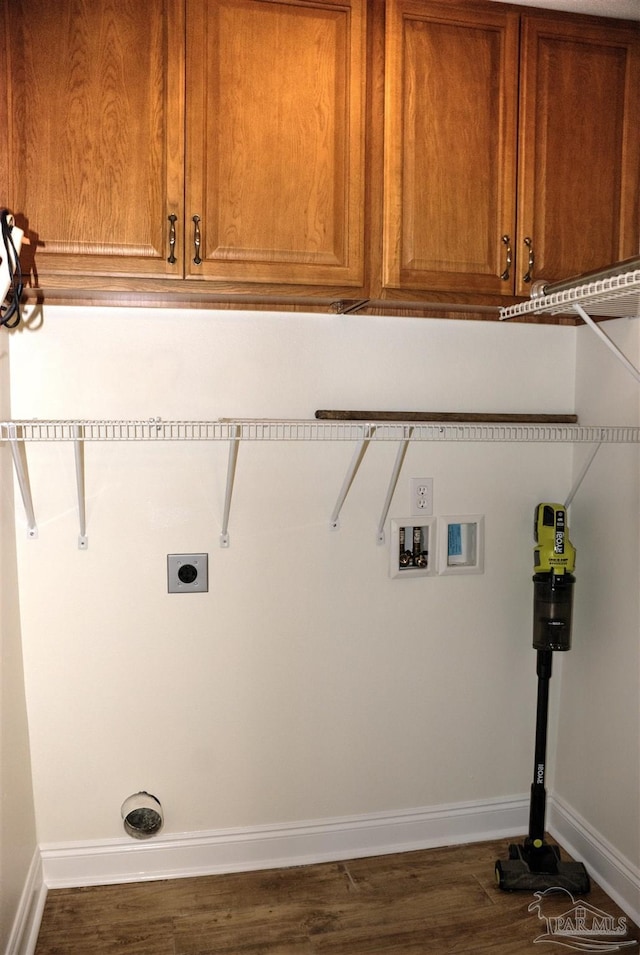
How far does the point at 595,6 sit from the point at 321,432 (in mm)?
1277

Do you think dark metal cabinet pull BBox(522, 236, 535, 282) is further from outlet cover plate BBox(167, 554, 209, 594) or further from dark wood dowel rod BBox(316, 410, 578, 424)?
outlet cover plate BBox(167, 554, 209, 594)

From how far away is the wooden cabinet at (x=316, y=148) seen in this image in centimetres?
172

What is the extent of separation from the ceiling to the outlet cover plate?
163 cm

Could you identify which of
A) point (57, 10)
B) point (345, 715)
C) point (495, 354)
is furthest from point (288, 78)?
point (345, 715)

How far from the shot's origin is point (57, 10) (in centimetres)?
170

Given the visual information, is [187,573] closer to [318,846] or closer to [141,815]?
[141,815]

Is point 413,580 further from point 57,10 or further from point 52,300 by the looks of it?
point 57,10

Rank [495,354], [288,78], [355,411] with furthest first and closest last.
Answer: [495,354]
[355,411]
[288,78]

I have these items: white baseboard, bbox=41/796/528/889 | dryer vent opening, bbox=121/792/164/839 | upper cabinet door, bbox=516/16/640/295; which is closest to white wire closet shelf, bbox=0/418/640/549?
upper cabinet door, bbox=516/16/640/295

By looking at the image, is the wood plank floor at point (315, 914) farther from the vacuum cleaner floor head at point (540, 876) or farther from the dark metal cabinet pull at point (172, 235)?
the dark metal cabinet pull at point (172, 235)

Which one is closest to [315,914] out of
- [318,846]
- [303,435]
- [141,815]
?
[318,846]

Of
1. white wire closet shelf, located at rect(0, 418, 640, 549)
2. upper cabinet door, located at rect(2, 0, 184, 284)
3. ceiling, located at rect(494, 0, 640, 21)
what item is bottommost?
white wire closet shelf, located at rect(0, 418, 640, 549)

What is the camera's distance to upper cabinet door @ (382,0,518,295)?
1896 mm

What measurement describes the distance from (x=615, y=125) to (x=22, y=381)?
5.49 ft
